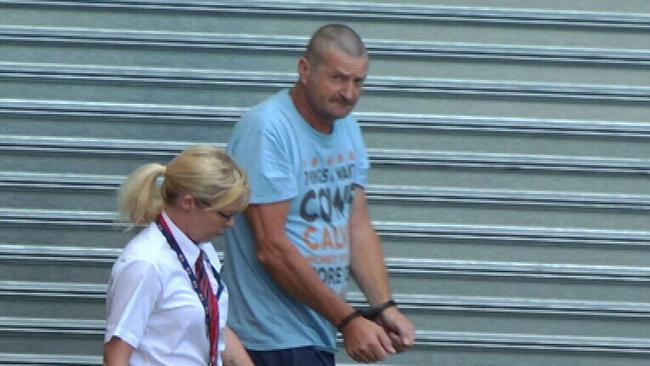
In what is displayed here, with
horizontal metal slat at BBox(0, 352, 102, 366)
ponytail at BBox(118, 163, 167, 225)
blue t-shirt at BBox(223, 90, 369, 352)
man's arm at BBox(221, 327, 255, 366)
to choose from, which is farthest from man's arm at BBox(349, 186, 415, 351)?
horizontal metal slat at BBox(0, 352, 102, 366)

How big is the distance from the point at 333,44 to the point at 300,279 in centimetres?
76

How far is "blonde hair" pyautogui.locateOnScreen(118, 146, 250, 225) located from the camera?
4480 millimetres

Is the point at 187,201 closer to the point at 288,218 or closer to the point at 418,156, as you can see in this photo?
the point at 288,218

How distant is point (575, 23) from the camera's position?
20.8 ft

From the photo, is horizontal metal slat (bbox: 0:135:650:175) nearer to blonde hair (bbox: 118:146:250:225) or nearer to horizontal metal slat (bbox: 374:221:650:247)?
horizontal metal slat (bbox: 374:221:650:247)

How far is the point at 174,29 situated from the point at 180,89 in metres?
0.24

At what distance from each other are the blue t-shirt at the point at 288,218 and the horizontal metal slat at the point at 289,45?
1.08m

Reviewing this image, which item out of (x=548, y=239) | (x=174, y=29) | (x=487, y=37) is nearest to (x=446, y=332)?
(x=548, y=239)

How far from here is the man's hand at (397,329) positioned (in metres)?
5.15

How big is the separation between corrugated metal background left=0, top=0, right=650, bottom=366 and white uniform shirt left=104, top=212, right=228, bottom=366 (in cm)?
174

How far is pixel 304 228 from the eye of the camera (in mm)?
5133

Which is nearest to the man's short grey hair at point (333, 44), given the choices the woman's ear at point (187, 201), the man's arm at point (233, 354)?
the woman's ear at point (187, 201)

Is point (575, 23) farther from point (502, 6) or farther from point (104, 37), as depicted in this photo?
point (104, 37)

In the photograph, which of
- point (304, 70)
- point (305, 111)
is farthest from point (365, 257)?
point (304, 70)
